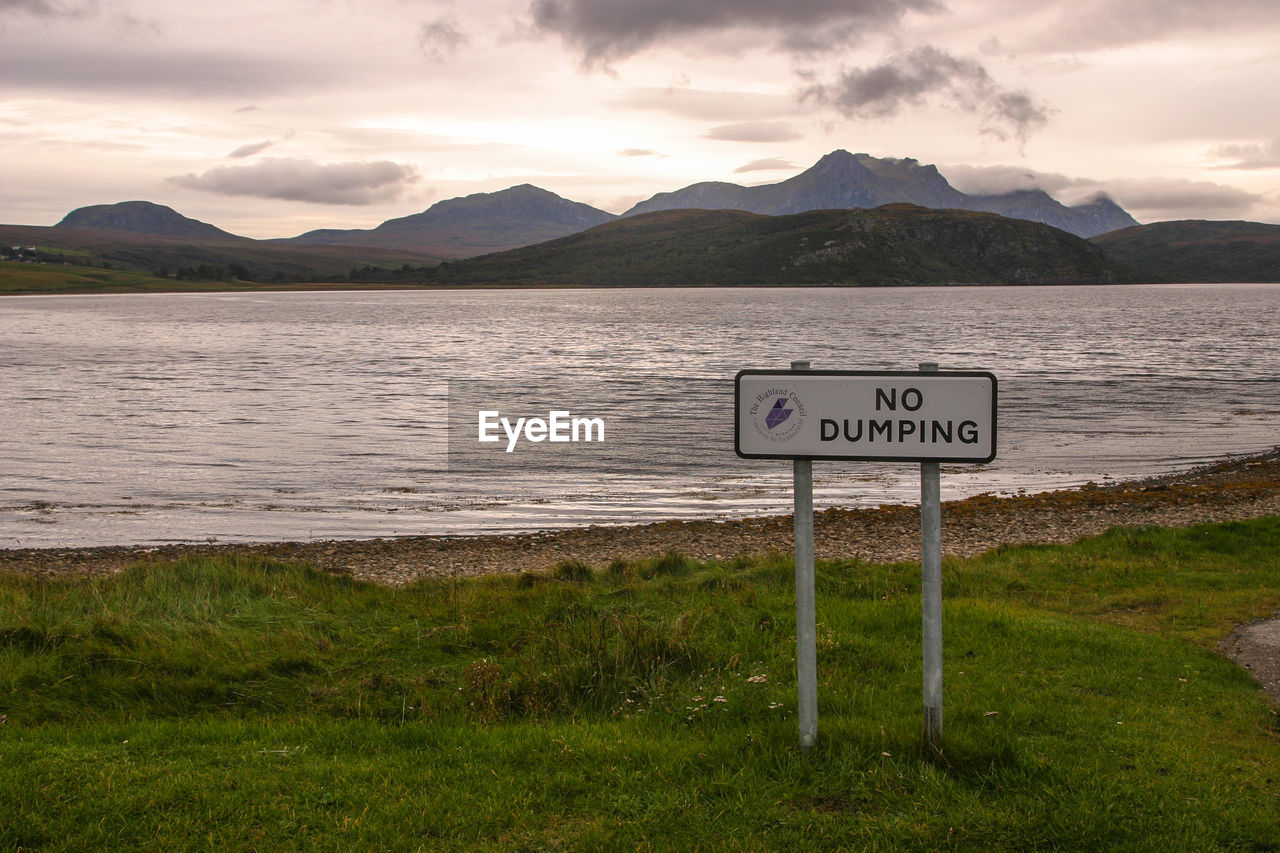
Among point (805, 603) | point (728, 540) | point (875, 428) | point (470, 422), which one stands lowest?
point (728, 540)

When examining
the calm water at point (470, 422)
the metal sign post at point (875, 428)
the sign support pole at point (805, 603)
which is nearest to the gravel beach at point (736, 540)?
the calm water at point (470, 422)

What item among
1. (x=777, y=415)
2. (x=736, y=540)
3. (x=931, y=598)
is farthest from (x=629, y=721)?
(x=736, y=540)

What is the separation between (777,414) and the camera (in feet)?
15.9

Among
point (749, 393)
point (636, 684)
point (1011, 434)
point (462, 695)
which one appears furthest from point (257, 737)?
point (1011, 434)

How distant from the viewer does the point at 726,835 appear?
429cm

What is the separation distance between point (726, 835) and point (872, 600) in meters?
5.01

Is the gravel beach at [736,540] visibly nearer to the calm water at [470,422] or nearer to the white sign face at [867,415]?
the calm water at [470,422]

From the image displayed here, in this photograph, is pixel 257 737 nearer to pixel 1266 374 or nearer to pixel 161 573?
pixel 161 573

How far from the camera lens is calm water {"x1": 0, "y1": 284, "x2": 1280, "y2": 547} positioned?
21141 millimetres

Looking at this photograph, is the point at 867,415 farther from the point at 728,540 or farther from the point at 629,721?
the point at 728,540

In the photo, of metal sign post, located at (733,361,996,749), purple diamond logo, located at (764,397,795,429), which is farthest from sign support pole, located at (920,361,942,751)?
purple diamond logo, located at (764,397,795,429)

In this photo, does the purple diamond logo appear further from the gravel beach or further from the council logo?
the gravel beach

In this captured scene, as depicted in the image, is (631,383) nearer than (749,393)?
No

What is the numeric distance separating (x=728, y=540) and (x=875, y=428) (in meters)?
12.2
